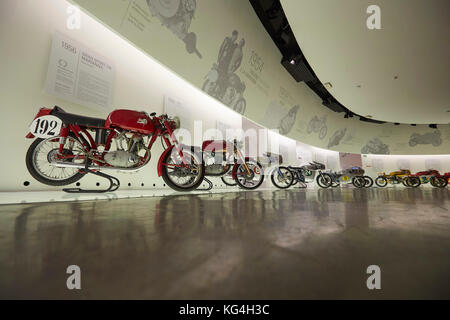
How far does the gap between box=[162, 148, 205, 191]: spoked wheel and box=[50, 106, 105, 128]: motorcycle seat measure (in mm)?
717

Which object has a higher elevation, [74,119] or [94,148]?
[74,119]

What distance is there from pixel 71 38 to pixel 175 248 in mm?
2802

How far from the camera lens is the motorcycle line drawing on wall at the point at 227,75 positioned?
3.10 meters

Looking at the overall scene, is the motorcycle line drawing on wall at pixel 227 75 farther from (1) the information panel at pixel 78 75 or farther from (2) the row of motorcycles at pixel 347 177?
(2) the row of motorcycles at pixel 347 177

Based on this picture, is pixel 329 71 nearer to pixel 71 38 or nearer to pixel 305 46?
pixel 305 46

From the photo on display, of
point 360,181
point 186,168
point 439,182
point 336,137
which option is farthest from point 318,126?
point 186,168

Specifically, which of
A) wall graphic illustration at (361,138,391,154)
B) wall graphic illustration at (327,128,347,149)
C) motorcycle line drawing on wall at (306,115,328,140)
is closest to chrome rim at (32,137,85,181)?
motorcycle line drawing on wall at (306,115,328,140)

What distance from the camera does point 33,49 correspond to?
5.88 feet

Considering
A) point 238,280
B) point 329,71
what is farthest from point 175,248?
point 329,71

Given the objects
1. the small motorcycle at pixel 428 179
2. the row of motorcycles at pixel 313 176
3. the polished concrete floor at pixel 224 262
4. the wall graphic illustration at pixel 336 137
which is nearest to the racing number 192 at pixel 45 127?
the polished concrete floor at pixel 224 262

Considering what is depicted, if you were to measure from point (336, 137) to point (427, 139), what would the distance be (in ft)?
19.5

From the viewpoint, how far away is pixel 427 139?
10172mm

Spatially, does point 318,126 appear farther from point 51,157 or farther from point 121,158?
point 51,157

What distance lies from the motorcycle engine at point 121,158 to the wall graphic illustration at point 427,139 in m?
14.2
